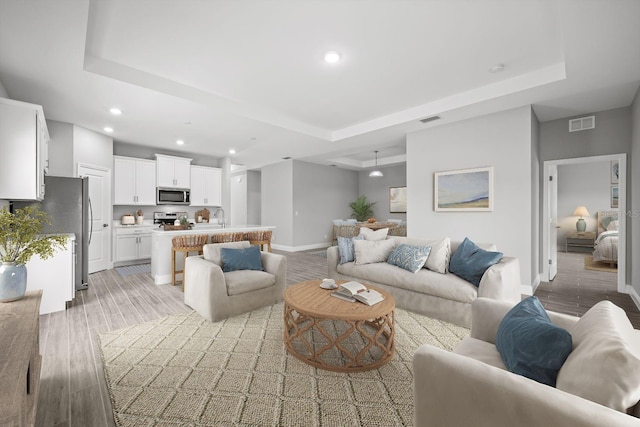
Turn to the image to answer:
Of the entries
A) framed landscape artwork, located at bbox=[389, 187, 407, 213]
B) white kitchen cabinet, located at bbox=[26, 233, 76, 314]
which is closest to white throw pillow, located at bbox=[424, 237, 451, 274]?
white kitchen cabinet, located at bbox=[26, 233, 76, 314]

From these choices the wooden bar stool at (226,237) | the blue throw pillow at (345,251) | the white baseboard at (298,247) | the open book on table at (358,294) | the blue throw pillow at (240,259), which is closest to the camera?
the open book on table at (358,294)

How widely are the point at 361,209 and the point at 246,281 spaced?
733 cm

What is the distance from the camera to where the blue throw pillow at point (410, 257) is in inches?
130

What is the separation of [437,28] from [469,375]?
9.29ft

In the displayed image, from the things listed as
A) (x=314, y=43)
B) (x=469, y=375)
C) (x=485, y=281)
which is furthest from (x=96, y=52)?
(x=485, y=281)

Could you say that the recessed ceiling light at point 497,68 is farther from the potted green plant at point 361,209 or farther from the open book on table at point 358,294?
the potted green plant at point 361,209

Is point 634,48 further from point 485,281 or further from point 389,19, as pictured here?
point 485,281

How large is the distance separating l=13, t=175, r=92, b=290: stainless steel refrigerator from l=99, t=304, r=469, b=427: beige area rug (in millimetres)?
2122

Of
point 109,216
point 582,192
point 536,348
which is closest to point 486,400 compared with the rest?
point 536,348

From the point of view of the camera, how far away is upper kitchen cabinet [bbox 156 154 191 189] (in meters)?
6.69

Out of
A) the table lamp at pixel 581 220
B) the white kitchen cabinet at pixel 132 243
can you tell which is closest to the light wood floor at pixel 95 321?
the white kitchen cabinet at pixel 132 243

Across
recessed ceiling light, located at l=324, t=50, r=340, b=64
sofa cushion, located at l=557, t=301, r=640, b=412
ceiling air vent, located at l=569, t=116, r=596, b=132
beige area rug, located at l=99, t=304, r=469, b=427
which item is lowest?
beige area rug, located at l=99, t=304, r=469, b=427

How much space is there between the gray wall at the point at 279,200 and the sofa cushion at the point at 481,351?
22.8ft

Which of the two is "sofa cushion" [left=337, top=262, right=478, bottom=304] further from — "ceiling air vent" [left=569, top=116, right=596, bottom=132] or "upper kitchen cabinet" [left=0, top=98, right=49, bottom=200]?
"upper kitchen cabinet" [left=0, top=98, right=49, bottom=200]
